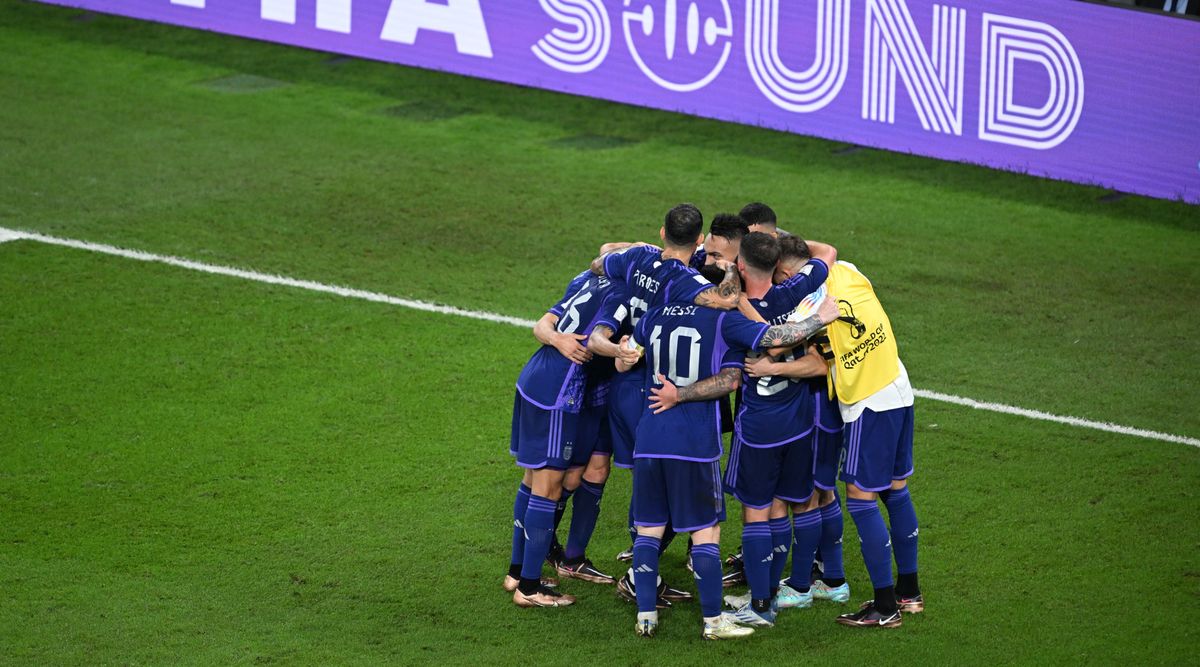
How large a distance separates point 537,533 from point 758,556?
1067 mm

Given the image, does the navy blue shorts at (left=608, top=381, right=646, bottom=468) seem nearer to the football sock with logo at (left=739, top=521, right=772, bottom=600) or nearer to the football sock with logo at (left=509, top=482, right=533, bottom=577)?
the football sock with logo at (left=509, top=482, right=533, bottom=577)

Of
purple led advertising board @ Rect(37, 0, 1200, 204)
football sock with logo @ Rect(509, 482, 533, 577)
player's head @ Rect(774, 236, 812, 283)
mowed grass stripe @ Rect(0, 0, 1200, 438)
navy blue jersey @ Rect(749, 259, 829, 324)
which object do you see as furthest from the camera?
purple led advertising board @ Rect(37, 0, 1200, 204)

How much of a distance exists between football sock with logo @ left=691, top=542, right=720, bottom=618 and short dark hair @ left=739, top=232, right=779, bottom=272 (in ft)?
4.27

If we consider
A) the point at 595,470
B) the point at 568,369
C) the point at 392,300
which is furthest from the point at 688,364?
the point at 392,300

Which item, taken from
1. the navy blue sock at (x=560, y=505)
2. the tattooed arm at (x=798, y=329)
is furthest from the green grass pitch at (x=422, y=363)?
the tattooed arm at (x=798, y=329)

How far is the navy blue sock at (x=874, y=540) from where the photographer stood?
24.2ft

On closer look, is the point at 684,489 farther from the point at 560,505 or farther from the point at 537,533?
the point at 560,505

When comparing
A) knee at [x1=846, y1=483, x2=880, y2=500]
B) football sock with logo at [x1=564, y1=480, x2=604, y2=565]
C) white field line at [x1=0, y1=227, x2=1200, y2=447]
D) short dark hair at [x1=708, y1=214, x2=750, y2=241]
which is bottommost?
white field line at [x1=0, y1=227, x2=1200, y2=447]

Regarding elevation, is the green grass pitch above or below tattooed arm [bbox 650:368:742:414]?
below

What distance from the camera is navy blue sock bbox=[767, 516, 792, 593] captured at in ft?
25.0

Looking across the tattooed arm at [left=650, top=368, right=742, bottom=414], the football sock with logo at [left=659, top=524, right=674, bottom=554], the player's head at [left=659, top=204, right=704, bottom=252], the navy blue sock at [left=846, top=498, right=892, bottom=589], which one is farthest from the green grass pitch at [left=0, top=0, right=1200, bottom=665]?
the player's head at [left=659, top=204, right=704, bottom=252]

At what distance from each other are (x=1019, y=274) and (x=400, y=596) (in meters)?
6.57

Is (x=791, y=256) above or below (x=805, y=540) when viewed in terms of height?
above

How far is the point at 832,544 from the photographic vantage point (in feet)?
25.5
